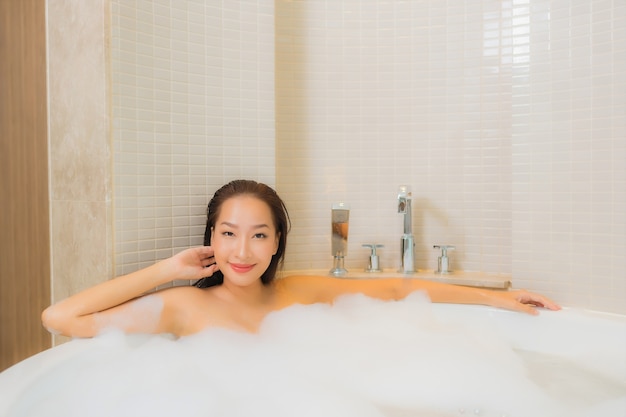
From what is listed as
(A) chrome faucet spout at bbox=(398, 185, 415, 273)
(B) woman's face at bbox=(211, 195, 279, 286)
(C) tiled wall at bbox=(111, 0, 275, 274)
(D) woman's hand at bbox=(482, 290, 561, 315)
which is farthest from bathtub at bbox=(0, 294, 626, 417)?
(C) tiled wall at bbox=(111, 0, 275, 274)

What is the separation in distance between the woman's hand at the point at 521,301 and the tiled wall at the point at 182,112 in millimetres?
798

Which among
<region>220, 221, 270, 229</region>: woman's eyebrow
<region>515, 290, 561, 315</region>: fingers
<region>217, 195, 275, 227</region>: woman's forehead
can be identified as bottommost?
<region>515, 290, 561, 315</region>: fingers

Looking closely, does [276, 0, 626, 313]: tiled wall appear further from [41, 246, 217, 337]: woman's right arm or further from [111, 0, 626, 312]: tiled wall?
[41, 246, 217, 337]: woman's right arm

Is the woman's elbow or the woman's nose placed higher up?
the woman's nose

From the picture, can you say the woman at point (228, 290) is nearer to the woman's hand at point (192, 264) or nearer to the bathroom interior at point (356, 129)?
the woman's hand at point (192, 264)

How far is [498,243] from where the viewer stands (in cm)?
206

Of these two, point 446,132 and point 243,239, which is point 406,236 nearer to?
point 446,132

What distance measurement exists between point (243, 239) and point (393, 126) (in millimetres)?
911

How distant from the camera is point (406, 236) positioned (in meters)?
2.00

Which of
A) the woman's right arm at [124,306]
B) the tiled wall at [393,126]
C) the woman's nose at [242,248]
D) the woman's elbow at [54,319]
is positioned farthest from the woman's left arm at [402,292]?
the woman's elbow at [54,319]

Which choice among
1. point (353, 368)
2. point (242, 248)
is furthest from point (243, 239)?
point (353, 368)

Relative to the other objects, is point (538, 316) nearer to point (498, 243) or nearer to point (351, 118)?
point (498, 243)

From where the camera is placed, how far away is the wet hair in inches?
63.7

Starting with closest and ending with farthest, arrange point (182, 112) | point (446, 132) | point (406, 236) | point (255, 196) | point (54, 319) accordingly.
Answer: point (54, 319), point (255, 196), point (182, 112), point (406, 236), point (446, 132)
